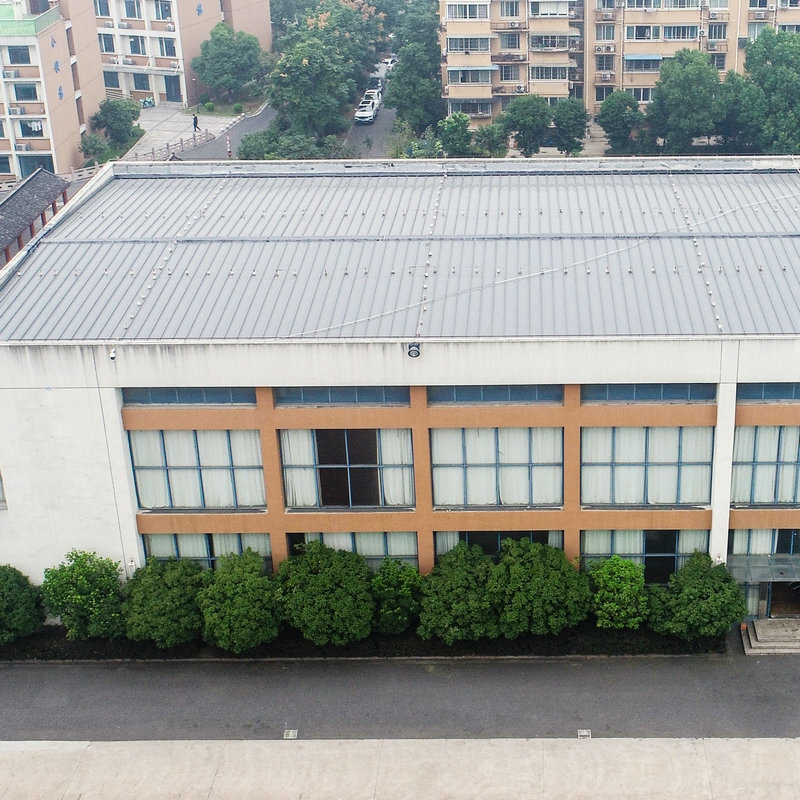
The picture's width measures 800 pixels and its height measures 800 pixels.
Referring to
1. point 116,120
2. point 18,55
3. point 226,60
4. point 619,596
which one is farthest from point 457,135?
point 619,596

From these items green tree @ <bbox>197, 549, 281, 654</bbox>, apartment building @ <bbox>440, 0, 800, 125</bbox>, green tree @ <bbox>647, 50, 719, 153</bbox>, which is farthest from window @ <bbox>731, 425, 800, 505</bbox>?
apartment building @ <bbox>440, 0, 800, 125</bbox>

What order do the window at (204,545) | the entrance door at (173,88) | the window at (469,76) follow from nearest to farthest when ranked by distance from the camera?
1. the window at (204,545)
2. the window at (469,76)
3. the entrance door at (173,88)

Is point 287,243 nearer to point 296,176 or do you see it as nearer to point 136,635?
point 296,176

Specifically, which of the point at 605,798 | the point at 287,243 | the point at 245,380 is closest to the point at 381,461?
the point at 245,380

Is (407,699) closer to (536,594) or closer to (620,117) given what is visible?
(536,594)

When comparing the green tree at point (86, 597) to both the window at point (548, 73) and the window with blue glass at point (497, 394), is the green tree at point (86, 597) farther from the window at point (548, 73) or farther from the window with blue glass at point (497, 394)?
the window at point (548, 73)

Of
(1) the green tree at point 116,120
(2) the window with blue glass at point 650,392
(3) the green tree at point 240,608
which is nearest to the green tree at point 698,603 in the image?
(2) the window with blue glass at point 650,392
